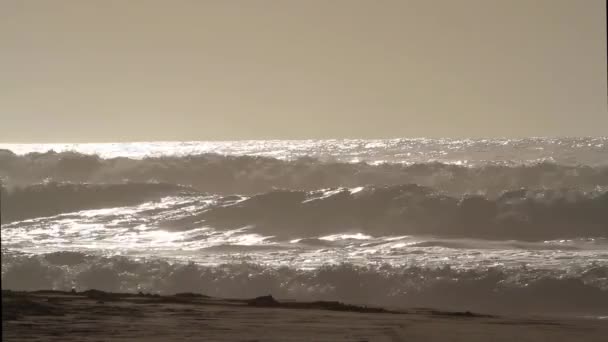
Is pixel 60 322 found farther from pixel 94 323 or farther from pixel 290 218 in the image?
pixel 290 218

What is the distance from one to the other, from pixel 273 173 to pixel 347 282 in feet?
50.7

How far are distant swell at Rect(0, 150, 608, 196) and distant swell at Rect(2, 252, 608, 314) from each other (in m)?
11.9

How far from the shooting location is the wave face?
410 inches

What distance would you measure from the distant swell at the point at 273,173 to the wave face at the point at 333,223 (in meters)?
0.06

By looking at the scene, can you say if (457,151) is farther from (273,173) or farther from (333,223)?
(333,223)

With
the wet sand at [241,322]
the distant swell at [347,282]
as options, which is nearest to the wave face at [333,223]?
the distant swell at [347,282]

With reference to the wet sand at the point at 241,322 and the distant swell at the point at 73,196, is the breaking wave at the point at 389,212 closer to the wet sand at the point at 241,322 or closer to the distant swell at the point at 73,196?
the distant swell at the point at 73,196

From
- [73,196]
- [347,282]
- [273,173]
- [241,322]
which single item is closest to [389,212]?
[273,173]

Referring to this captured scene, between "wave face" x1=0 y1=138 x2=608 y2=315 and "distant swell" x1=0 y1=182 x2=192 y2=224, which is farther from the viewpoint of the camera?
"distant swell" x1=0 y1=182 x2=192 y2=224

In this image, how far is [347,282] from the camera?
10.6 m

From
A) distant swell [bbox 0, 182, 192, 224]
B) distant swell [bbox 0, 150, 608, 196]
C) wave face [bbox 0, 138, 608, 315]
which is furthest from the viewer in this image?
distant swell [bbox 0, 150, 608, 196]

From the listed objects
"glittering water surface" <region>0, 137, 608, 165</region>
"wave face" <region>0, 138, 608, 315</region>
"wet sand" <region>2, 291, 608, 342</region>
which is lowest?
"wet sand" <region>2, 291, 608, 342</region>

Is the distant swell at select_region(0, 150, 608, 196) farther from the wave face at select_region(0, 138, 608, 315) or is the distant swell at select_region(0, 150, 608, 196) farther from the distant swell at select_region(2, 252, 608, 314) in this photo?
the distant swell at select_region(2, 252, 608, 314)

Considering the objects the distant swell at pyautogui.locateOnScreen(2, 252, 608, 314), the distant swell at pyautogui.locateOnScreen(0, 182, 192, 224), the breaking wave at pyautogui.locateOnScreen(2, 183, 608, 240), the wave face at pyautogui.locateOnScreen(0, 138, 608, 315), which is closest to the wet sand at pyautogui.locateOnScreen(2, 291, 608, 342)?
the distant swell at pyautogui.locateOnScreen(2, 252, 608, 314)
